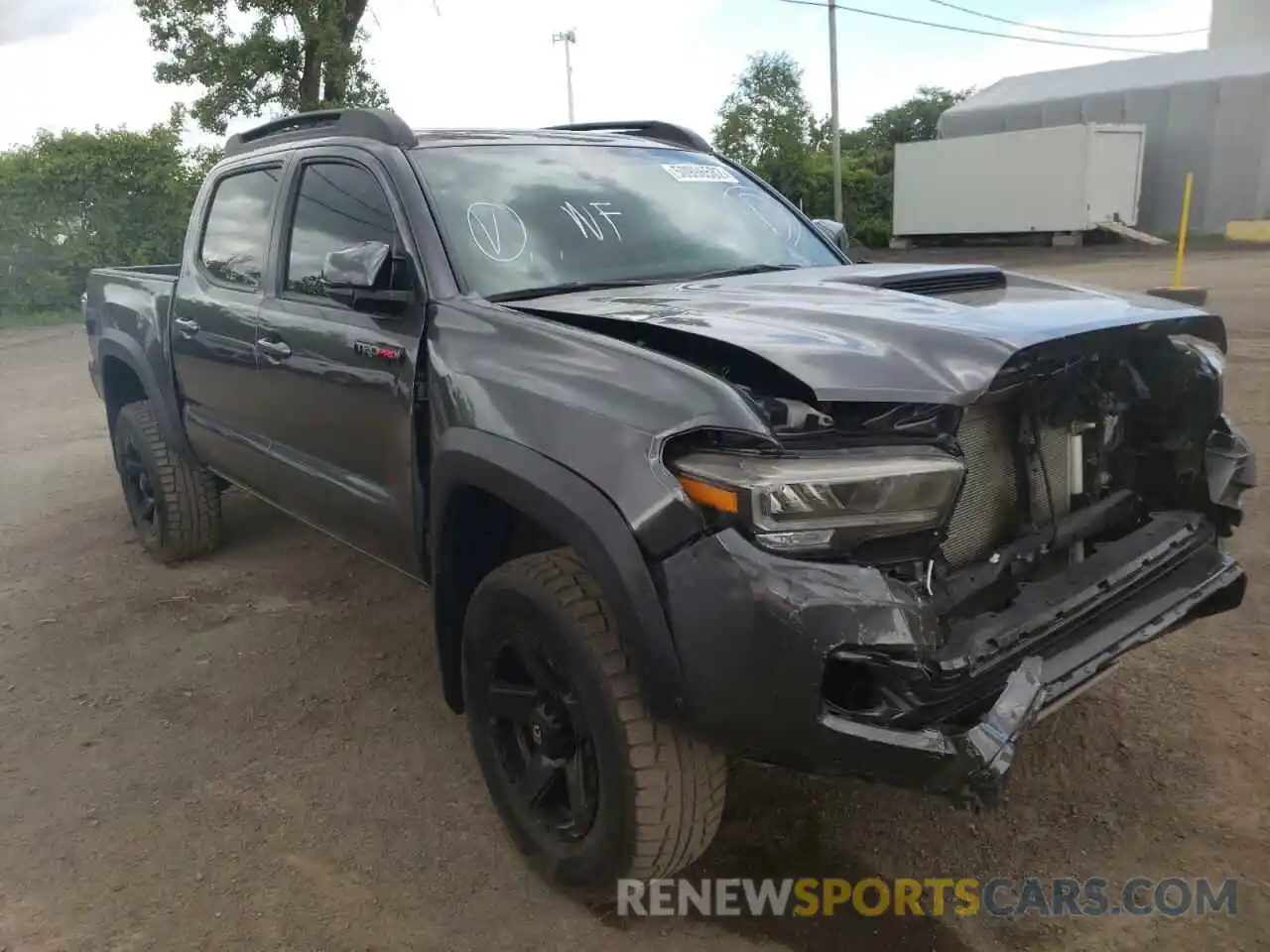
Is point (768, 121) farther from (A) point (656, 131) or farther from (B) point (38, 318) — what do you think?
(A) point (656, 131)

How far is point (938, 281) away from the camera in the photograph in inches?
112

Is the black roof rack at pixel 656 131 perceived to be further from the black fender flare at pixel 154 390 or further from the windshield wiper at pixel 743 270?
the black fender flare at pixel 154 390

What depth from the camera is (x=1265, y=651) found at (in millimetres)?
3639

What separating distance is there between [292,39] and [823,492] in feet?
63.3

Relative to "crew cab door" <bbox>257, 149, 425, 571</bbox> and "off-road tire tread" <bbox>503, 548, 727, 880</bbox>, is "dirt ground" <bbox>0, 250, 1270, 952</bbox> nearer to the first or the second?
"off-road tire tread" <bbox>503, 548, 727, 880</bbox>

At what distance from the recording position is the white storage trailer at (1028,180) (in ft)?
74.3

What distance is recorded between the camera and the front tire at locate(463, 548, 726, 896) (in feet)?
7.50

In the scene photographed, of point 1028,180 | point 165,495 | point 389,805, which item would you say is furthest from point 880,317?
point 1028,180

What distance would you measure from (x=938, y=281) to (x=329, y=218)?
2029 millimetres

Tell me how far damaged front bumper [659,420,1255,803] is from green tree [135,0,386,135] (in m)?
18.6

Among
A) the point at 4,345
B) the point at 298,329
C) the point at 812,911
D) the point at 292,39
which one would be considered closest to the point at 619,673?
the point at 812,911

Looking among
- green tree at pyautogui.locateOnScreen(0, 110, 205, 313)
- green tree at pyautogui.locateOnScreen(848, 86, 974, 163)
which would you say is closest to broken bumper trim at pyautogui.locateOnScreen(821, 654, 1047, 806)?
green tree at pyautogui.locateOnScreen(0, 110, 205, 313)

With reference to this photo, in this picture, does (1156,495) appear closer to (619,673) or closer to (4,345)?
(619,673)

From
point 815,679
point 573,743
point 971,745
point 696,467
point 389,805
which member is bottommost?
point 389,805
